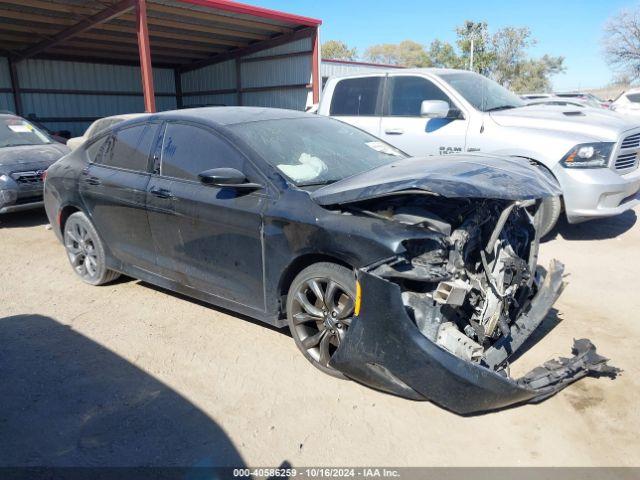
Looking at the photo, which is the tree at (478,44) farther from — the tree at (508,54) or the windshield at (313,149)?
the windshield at (313,149)

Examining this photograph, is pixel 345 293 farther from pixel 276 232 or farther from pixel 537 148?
pixel 537 148

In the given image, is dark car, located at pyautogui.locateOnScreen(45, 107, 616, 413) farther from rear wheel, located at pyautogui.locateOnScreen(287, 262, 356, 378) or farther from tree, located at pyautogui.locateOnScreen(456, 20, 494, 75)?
tree, located at pyautogui.locateOnScreen(456, 20, 494, 75)

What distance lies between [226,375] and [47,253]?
13.2 ft

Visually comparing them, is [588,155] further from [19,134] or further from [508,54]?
[508,54]

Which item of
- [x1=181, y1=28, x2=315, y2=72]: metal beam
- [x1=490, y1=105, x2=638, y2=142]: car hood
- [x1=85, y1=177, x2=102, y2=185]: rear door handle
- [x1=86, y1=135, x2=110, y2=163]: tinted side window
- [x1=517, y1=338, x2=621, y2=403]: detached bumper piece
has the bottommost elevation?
[x1=517, y1=338, x2=621, y2=403]: detached bumper piece

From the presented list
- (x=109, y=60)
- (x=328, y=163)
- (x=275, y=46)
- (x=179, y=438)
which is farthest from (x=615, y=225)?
(x=109, y=60)

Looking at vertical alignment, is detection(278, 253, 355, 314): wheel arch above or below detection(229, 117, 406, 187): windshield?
below

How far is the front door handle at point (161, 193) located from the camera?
13.3ft

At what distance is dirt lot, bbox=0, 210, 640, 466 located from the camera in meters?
2.69

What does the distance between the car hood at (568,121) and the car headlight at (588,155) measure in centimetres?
10

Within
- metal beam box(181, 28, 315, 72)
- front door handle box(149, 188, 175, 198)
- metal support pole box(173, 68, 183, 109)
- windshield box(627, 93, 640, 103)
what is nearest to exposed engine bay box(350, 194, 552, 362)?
front door handle box(149, 188, 175, 198)

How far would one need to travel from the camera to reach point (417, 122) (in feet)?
22.2

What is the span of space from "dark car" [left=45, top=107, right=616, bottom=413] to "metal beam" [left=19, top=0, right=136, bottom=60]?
11268mm

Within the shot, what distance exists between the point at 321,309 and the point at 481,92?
4665 millimetres
